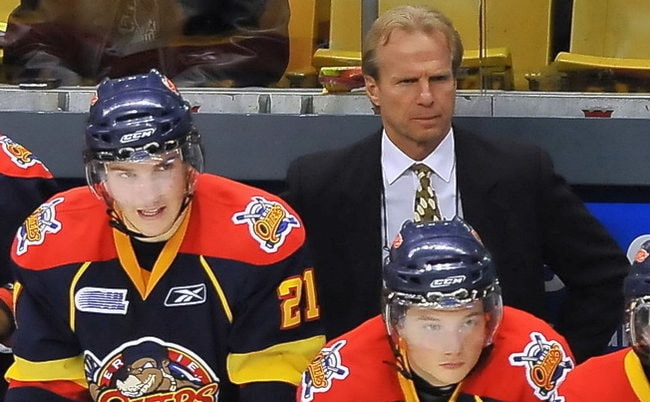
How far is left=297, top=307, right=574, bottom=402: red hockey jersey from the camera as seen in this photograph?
1.92m

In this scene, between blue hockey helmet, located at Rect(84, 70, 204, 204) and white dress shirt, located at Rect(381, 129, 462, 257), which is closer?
blue hockey helmet, located at Rect(84, 70, 204, 204)

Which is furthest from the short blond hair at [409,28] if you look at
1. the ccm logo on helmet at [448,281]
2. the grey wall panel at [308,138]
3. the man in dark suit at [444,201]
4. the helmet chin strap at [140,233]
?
the ccm logo on helmet at [448,281]

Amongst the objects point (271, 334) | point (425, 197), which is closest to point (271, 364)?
point (271, 334)

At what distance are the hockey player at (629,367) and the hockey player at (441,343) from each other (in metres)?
0.06

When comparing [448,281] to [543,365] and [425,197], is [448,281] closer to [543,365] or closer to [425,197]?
[543,365]

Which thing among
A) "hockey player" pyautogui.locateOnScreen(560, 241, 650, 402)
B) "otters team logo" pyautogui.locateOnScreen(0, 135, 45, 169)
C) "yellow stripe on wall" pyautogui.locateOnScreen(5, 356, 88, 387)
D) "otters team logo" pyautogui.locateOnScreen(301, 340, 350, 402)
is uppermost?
"otters team logo" pyautogui.locateOnScreen(0, 135, 45, 169)

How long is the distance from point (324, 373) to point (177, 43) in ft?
4.34

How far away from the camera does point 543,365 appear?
1939 mm

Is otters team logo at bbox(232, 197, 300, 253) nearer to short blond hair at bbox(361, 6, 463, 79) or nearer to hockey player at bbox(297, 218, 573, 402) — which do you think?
hockey player at bbox(297, 218, 573, 402)

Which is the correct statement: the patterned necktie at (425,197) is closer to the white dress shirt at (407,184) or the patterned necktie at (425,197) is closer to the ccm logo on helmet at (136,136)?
the white dress shirt at (407,184)

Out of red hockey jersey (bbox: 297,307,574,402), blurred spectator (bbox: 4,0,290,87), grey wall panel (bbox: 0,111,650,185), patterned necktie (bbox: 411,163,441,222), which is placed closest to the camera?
red hockey jersey (bbox: 297,307,574,402)

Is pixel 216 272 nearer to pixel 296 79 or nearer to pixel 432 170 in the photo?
pixel 432 170

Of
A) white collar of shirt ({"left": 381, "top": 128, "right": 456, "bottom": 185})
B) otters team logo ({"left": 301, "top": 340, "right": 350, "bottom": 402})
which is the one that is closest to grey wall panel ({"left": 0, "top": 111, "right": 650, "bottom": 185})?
white collar of shirt ({"left": 381, "top": 128, "right": 456, "bottom": 185})

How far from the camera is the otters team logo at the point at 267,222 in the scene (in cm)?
209
